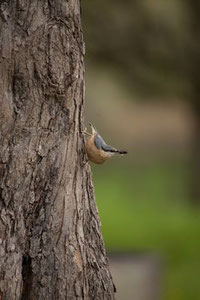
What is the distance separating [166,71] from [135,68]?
580mm

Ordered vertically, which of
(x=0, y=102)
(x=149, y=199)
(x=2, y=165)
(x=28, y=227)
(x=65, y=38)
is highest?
(x=65, y=38)

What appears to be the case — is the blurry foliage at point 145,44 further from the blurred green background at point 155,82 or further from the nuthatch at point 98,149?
the nuthatch at point 98,149

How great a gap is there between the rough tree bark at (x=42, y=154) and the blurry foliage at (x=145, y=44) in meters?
11.0

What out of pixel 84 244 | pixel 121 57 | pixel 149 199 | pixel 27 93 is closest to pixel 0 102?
pixel 27 93

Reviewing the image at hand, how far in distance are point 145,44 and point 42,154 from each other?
11.8 metres

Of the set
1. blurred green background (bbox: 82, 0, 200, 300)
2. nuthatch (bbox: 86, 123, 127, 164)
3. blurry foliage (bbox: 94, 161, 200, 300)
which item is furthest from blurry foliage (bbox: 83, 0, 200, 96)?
nuthatch (bbox: 86, 123, 127, 164)

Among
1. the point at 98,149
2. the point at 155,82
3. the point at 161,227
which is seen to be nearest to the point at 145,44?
the point at 155,82

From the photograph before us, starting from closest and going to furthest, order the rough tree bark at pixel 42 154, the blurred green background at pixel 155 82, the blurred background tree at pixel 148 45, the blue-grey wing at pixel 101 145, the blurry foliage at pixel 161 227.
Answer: the rough tree bark at pixel 42 154, the blue-grey wing at pixel 101 145, the blurry foliage at pixel 161 227, the blurred green background at pixel 155 82, the blurred background tree at pixel 148 45

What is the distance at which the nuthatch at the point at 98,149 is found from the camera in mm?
6176

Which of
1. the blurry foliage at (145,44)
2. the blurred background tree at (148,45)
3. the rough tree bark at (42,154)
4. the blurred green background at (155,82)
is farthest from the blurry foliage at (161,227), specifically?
the rough tree bark at (42,154)

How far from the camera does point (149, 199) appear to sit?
22.3 meters

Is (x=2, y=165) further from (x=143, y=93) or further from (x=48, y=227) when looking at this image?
(x=143, y=93)

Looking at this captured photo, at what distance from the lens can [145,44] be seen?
1766 centimetres

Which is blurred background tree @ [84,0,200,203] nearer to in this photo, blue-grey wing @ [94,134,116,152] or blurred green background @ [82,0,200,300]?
blurred green background @ [82,0,200,300]
